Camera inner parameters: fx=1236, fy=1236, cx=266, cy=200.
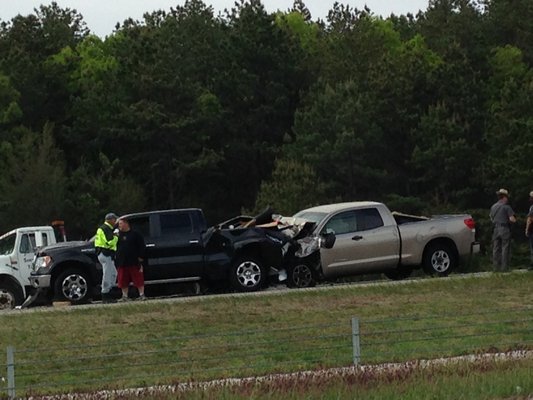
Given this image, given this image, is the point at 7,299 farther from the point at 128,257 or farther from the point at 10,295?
the point at 128,257

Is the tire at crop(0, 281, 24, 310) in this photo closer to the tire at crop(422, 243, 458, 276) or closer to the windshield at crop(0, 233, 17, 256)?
the windshield at crop(0, 233, 17, 256)

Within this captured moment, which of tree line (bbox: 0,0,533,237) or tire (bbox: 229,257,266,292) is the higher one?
tree line (bbox: 0,0,533,237)

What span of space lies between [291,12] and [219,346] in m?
90.3

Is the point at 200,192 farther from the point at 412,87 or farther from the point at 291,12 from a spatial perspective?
the point at 291,12

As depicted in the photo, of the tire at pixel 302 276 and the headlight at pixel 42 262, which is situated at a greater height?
the headlight at pixel 42 262

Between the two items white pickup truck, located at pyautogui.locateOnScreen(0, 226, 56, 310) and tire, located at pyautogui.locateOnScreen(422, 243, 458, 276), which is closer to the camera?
tire, located at pyautogui.locateOnScreen(422, 243, 458, 276)

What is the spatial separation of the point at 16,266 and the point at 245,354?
37.8 feet

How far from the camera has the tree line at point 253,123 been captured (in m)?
68.8

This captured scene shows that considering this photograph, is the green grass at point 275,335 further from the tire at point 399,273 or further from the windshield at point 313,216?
the tire at point 399,273

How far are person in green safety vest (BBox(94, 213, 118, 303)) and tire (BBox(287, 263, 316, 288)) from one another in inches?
146

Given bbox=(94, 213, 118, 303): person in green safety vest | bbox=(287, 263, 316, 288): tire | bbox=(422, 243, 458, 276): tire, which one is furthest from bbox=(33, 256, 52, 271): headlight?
bbox=(422, 243, 458, 276): tire

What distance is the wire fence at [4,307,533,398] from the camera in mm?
14672

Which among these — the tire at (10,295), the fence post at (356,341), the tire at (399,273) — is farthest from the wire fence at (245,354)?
the tire at (10,295)

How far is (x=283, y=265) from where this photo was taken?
25062 millimetres
